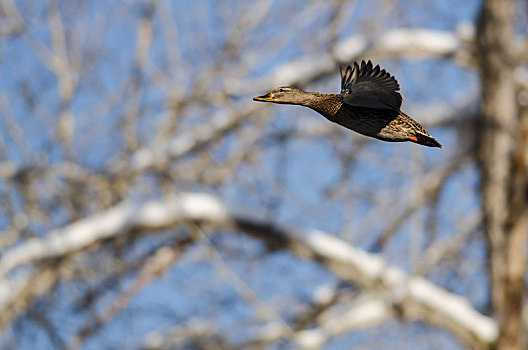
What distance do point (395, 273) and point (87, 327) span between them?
89.3 inches

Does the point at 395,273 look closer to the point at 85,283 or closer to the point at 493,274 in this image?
the point at 493,274

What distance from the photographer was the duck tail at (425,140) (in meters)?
0.69

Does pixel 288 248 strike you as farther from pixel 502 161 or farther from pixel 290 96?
pixel 290 96

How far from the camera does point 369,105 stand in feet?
2.27

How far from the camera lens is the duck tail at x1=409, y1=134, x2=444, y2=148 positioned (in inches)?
27.0

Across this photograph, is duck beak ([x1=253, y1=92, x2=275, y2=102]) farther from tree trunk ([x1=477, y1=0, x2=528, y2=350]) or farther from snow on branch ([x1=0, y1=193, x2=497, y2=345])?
tree trunk ([x1=477, y1=0, x2=528, y2=350])

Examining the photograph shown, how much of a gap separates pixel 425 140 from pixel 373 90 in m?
0.07

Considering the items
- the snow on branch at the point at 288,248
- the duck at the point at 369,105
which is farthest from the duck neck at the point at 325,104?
the snow on branch at the point at 288,248

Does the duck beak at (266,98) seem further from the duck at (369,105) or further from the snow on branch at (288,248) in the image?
the snow on branch at (288,248)

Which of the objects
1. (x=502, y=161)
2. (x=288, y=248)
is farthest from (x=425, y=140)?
(x=502, y=161)

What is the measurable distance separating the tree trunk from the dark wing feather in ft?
13.9

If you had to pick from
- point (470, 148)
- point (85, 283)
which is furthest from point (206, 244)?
point (470, 148)

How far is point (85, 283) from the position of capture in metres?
5.16

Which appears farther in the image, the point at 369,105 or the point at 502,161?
the point at 502,161
